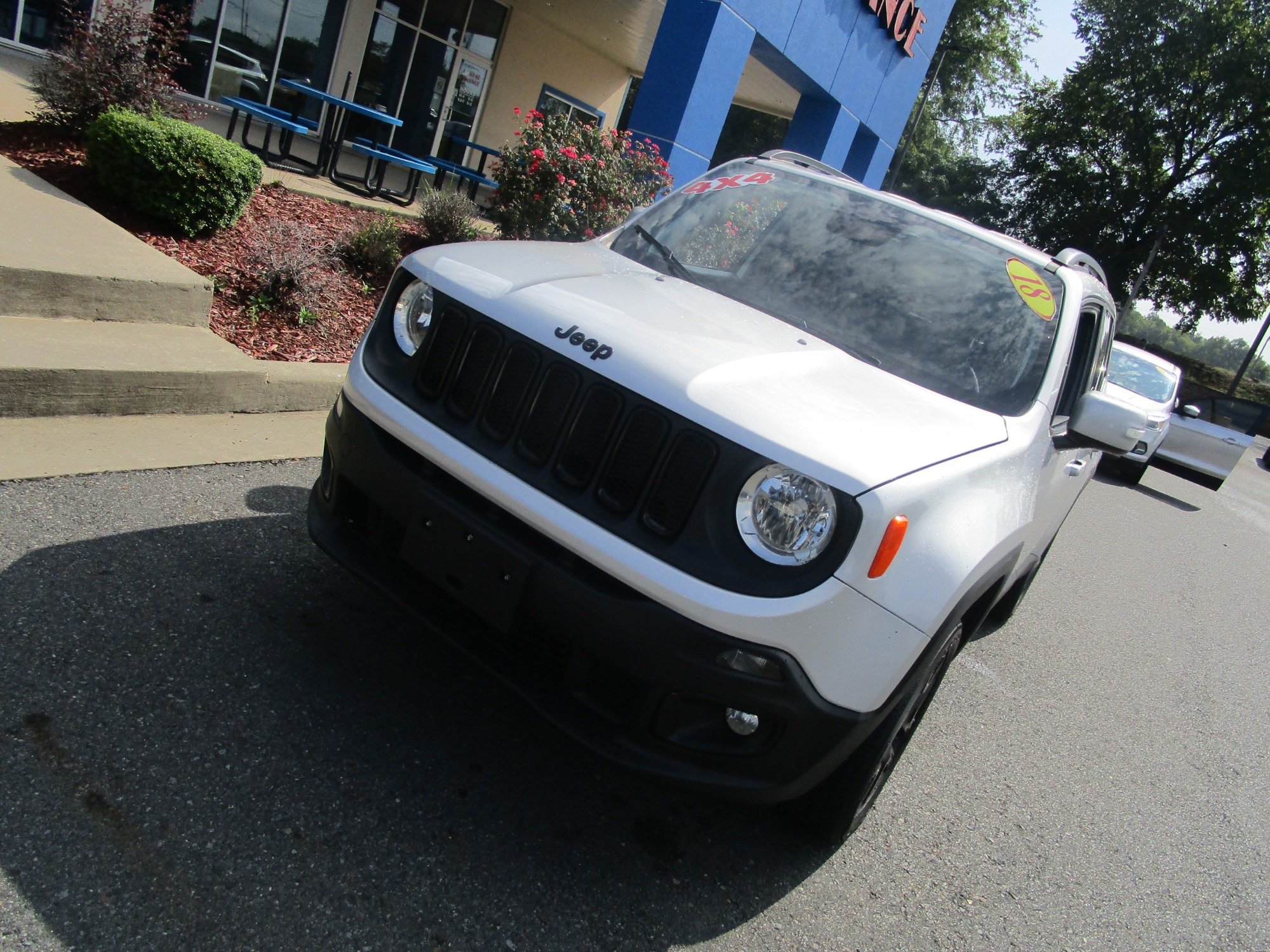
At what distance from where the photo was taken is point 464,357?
2.75 metres

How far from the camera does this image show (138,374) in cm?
452

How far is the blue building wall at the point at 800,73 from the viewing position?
12.0m

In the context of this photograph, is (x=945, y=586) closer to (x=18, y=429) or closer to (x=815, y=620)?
(x=815, y=620)

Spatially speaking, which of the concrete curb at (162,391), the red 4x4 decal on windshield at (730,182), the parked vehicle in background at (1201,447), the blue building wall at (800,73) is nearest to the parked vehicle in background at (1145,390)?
the parked vehicle in background at (1201,447)

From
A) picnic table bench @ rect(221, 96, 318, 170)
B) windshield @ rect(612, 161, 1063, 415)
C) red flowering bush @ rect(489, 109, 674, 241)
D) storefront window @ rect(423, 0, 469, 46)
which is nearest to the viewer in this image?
windshield @ rect(612, 161, 1063, 415)

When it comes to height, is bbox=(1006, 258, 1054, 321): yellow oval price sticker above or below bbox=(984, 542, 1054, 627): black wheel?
above

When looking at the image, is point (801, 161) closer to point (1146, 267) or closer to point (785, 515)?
point (785, 515)

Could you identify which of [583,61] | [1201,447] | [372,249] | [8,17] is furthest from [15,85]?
[1201,447]

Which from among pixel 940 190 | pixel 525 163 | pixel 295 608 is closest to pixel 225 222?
pixel 525 163

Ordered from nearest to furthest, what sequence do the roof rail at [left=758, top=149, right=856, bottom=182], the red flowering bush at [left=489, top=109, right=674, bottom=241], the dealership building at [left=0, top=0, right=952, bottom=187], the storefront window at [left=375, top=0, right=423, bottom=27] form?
the roof rail at [left=758, top=149, right=856, bottom=182] → the red flowering bush at [left=489, top=109, right=674, bottom=241] → the dealership building at [left=0, top=0, right=952, bottom=187] → the storefront window at [left=375, top=0, right=423, bottom=27]

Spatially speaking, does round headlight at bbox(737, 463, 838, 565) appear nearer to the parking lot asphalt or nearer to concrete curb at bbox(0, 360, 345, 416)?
the parking lot asphalt

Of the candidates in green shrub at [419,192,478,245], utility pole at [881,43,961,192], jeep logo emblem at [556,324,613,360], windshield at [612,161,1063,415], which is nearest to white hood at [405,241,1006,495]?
jeep logo emblem at [556,324,613,360]

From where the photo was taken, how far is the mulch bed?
597 cm

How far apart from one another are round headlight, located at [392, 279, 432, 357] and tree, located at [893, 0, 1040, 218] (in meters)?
48.3
